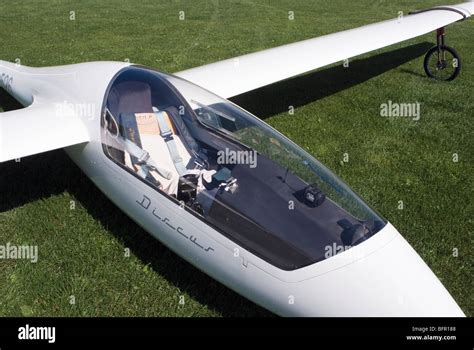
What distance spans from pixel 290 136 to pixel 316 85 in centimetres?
291

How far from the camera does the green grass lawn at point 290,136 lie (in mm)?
4277

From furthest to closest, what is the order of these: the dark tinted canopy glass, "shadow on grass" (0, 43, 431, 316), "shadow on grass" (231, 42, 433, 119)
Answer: "shadow on grass" (231, 42, 433, 119) < "shadow on grass" (0, 43, 431, 316) < the dark tinted canopy glass

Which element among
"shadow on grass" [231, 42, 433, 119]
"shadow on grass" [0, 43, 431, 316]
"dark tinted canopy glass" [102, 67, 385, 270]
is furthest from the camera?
"shadow on grass" [231, 42, 433, 119]

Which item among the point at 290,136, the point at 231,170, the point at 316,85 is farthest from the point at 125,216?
the point at 316,85

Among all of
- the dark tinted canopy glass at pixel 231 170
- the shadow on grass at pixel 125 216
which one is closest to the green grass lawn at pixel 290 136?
the shadow on grass at pixel 125 216

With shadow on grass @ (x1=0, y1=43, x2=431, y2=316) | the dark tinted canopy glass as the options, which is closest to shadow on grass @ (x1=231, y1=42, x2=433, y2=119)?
shadow on grass @ (x1=0, y1=43, x2=431, y2=316)

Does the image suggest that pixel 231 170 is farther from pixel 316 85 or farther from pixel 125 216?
pixel 316 85

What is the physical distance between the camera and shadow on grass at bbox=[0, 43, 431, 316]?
4250 millimetres

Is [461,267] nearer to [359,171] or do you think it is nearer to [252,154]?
[359,171]

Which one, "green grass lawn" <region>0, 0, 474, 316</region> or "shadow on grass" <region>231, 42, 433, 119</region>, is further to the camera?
"shadow on grass" <region>231, 42, 433, 119</region>

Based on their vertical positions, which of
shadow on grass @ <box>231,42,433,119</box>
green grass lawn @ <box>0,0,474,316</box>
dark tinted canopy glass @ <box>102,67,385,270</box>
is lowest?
green grass lawn @ <box>0,0,474,316</box>

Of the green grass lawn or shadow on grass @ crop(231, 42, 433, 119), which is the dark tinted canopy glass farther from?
shadow on grass @ crop(231, 42, 433, 119)

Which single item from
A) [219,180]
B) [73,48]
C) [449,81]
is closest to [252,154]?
[219,180]

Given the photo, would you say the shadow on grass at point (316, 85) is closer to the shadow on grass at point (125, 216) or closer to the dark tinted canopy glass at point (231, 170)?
the shadow on grass at point (125, 216)
